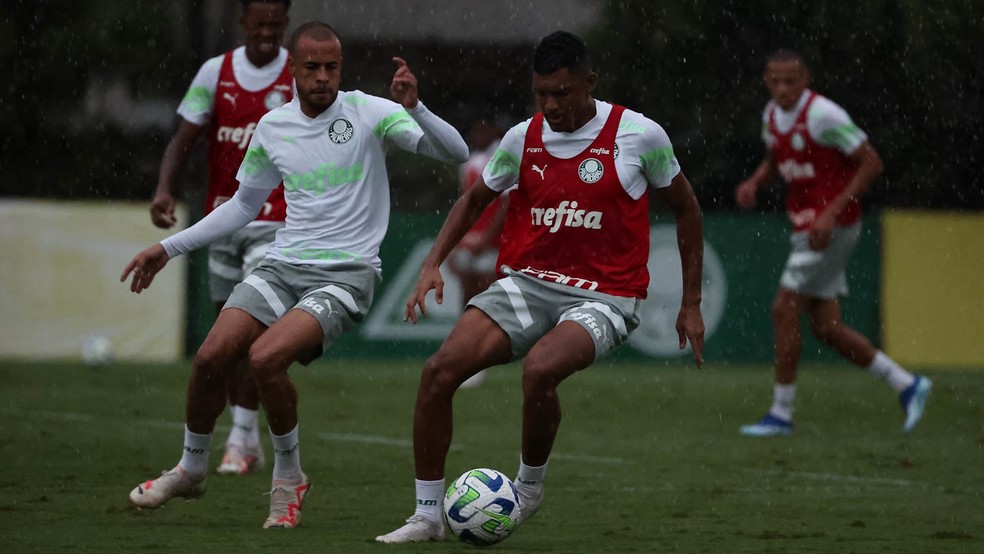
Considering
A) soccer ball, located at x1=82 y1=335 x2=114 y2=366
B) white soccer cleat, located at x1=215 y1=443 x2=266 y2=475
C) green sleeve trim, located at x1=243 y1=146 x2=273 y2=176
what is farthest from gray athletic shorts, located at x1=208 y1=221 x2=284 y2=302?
soccer ball, located at x1=82 y1=335 x2=114 y2=366

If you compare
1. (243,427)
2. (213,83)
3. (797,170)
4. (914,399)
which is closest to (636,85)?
(797,170)

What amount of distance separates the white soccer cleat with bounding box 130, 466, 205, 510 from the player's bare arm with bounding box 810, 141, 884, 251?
15.5ft

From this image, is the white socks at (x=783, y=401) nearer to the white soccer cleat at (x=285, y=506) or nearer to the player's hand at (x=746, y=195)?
the player's hand at (x=746, y=195)

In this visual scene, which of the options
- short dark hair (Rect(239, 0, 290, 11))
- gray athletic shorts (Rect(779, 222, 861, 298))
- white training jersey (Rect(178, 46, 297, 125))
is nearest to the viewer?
short dark hair (Rect(239, 0, 290, 11))

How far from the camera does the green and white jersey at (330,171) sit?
7594 millimetres

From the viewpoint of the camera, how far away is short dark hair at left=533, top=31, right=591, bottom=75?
7.15 m

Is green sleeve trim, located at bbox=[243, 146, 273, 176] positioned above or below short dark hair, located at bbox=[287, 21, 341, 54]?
below

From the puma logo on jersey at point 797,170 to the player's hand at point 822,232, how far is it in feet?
2.49

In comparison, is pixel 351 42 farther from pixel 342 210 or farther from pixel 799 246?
pixel 342 210

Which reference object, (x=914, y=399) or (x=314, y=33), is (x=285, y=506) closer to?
(x=314, y=33)

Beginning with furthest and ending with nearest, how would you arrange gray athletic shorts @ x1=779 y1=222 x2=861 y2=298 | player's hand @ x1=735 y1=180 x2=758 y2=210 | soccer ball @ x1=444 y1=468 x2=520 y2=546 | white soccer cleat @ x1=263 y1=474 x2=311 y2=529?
gray athletic shorts @ x1=779 y1=222 x2=861 y2=298 < player's hand @ x1=735 y1=180 x2=758 y2=210 < white soccer cleat @ x1=263 y1=474 x2=311 y2=529 < soccer ball @ x1=444 y1=468 x2=520 y2=546

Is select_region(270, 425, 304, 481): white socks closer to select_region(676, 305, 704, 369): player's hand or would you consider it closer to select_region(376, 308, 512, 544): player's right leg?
select_region(376, 308, 512, 544): player's right leg

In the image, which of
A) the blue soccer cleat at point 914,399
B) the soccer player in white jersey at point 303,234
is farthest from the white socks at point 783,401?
the soccer player in white jersey at point 303,234

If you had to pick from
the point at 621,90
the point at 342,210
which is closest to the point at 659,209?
the point at 621,90
